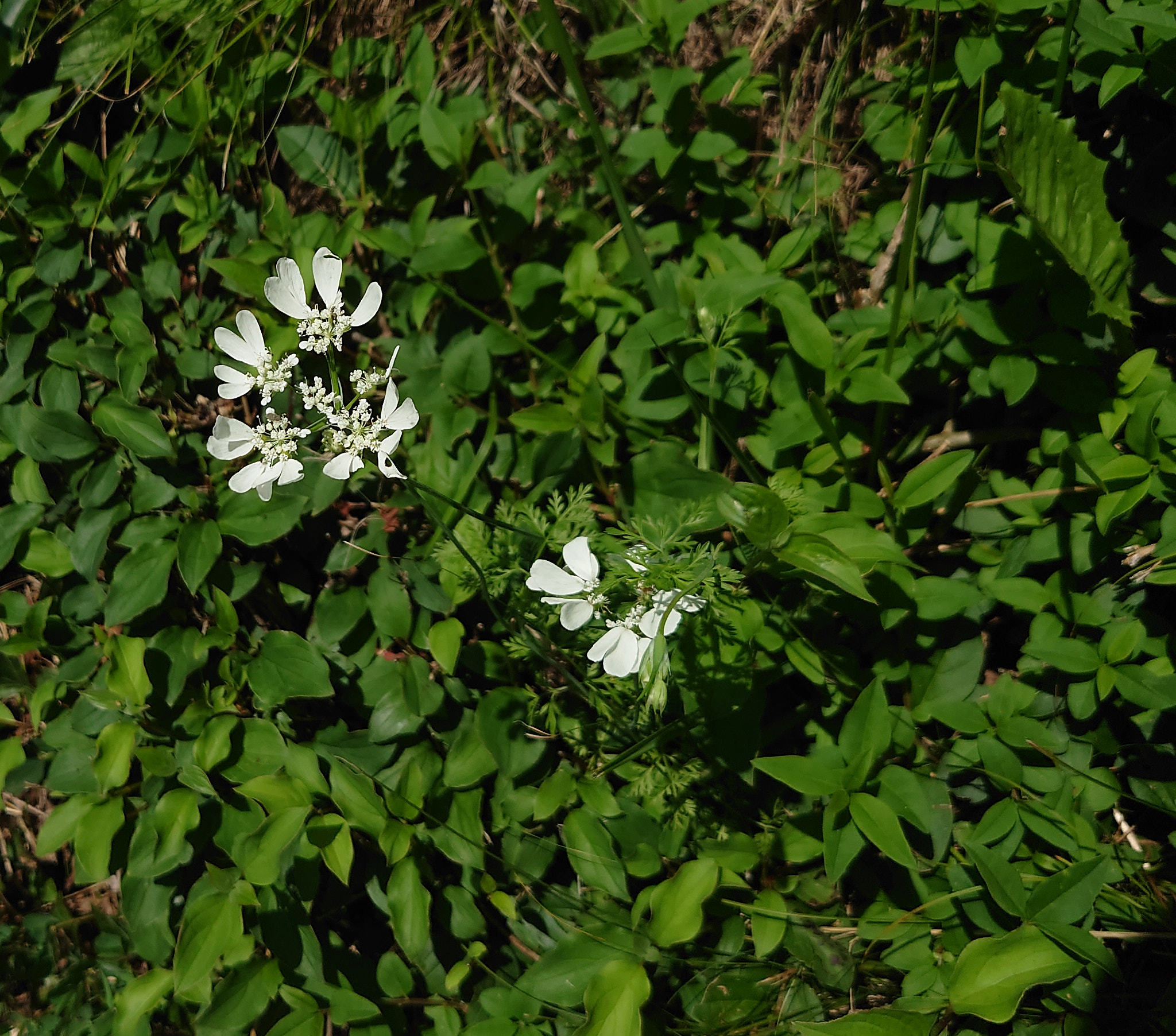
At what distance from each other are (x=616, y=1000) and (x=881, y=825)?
53 centimetres

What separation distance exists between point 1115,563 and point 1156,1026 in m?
0.81

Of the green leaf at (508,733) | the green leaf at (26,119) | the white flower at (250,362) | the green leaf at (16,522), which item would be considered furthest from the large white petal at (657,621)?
the green leaf at (26,119)

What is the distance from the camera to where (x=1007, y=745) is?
159cm

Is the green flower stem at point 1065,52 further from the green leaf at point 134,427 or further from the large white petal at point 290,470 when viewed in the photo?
the green leaf at point 134,427

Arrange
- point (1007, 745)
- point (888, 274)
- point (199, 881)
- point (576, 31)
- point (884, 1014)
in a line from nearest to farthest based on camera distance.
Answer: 1. point (884, 1014)
2. point (1007, 745)
3. point (199, 881)
4. point (888, 274)
5. point (576, 31)

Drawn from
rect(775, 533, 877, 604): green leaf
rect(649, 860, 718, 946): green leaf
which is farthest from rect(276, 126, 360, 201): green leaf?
rect(649, 860, 718, 946): green leaf

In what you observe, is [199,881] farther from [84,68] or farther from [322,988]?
[84,68]

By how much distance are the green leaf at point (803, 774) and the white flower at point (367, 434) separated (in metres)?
0.82

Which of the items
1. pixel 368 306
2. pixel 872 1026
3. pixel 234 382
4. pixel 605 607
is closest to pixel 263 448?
pixel 234 382

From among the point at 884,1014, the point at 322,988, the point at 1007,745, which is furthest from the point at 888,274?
the point at 322,988

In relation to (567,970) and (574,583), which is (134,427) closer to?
(574,583)

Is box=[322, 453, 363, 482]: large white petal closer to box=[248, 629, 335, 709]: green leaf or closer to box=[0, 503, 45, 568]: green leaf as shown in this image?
box=[248, 629, 335, 709]: green leaf

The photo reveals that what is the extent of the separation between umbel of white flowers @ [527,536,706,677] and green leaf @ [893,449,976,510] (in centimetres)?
47

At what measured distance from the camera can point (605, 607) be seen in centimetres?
144
